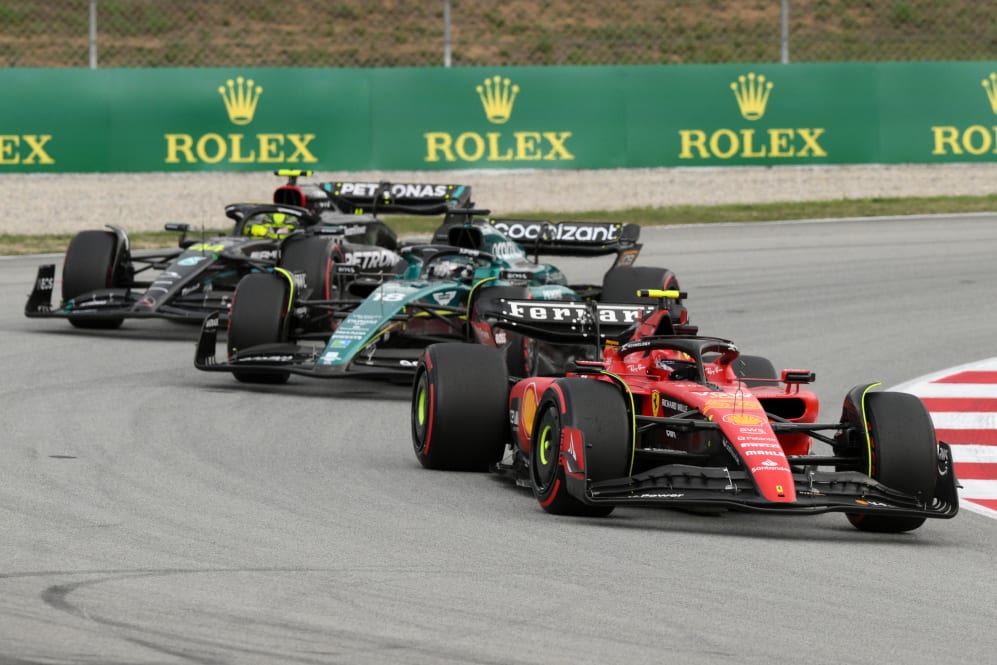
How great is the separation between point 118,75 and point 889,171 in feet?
36.4

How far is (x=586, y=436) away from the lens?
28.8 ft

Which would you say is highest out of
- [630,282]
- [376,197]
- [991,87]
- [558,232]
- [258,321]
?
[991,87]

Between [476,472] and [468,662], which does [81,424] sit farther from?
[468,662]

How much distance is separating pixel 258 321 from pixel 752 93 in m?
14.1

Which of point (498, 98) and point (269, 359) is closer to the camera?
point (269, 359)

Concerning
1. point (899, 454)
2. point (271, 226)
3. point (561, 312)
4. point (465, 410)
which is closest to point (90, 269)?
point (271, 226)

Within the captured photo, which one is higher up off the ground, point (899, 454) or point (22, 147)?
point (22, 147)

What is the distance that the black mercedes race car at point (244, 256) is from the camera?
16.2 metres

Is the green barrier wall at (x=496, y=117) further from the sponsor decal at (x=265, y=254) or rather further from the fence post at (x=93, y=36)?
the sponsor decal at (x=265, y=254)

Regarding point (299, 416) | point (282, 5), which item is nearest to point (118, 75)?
point (282, 5)

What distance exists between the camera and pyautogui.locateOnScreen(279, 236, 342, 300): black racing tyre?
15.8 m

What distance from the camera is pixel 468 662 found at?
621cm

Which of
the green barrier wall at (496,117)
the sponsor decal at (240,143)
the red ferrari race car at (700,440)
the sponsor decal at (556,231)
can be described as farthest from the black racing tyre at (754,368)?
the sponsor decal at (240,143)

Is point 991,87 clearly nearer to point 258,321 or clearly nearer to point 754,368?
point 258,321
